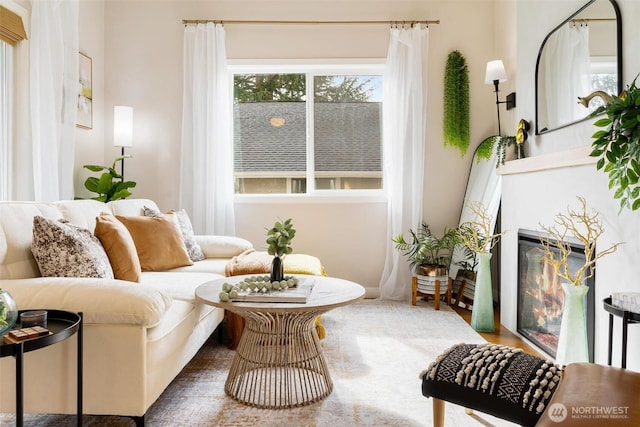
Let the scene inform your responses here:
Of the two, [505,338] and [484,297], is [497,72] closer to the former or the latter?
[484,297]

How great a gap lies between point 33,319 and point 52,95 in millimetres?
2050

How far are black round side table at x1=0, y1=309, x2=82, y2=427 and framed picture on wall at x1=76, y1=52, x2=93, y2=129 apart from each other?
99.8 inches

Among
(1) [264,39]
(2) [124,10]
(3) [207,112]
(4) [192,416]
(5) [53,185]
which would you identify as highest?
(2) [124,10]

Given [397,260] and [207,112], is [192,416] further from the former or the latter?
[207,112]

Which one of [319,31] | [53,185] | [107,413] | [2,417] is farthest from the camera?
[319,31]

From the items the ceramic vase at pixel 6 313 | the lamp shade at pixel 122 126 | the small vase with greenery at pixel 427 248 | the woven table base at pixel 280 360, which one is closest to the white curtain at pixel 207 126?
the lamp shade at pixel 122 126

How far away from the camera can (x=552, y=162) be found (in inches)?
94.3

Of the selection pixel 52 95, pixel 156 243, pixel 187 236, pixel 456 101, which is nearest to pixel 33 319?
pixel 156 243

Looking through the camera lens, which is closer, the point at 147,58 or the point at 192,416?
the point at 192,416

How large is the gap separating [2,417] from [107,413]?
0.57 m

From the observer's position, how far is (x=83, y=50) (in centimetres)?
A: 365

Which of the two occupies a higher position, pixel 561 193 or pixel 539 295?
pixel 561 193

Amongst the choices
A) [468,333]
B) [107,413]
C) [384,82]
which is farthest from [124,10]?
[468,333]

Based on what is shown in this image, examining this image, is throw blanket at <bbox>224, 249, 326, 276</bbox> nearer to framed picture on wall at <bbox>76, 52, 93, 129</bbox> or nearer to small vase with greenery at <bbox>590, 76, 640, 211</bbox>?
small vase with greenery at <bbox>590, 76, 640, 211</bbox>
